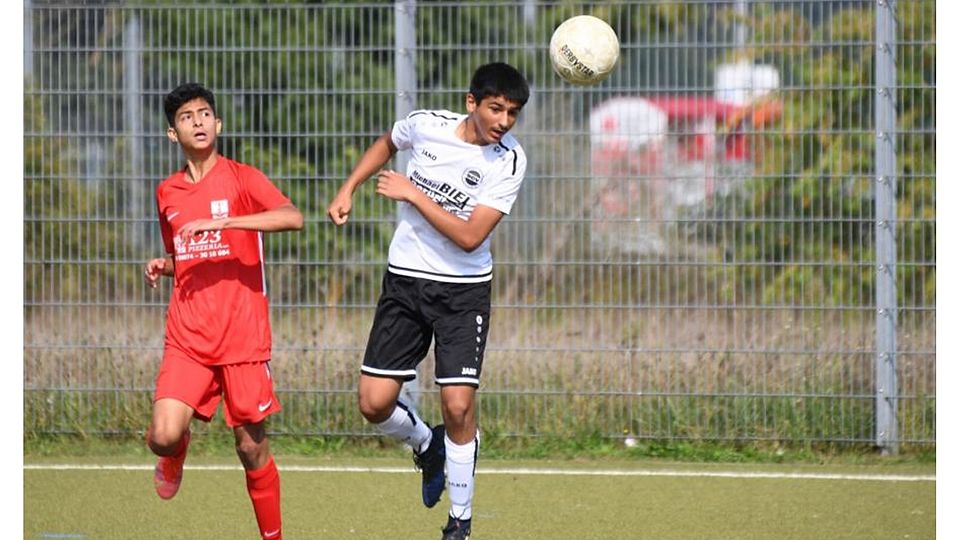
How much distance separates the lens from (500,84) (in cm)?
712

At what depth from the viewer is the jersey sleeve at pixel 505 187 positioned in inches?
289

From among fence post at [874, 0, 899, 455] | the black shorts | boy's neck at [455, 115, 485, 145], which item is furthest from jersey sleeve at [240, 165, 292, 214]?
fence post at [874, 0, 899, 455]

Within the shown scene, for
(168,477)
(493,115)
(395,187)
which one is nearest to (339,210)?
(395,187)

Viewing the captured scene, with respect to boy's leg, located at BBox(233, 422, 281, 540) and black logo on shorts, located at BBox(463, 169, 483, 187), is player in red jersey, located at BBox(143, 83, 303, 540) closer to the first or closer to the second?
boy's leg, located at BBox(233, 422, 281, 540)

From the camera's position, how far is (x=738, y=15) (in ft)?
33.4

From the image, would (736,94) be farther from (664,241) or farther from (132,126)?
(132,126)

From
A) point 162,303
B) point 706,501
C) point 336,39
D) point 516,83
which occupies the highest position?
point 336,39

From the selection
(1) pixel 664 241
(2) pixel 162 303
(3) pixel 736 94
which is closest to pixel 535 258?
(1) pixel 664 241

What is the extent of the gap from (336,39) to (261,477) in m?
4.38

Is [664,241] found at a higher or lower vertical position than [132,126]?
lower

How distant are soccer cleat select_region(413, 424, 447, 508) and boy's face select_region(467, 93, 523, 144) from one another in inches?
62.8

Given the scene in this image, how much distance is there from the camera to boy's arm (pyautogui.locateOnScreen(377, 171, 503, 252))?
7.07 m

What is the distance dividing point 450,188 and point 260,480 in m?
1.60

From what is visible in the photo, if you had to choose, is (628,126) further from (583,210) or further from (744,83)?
(744,83)
